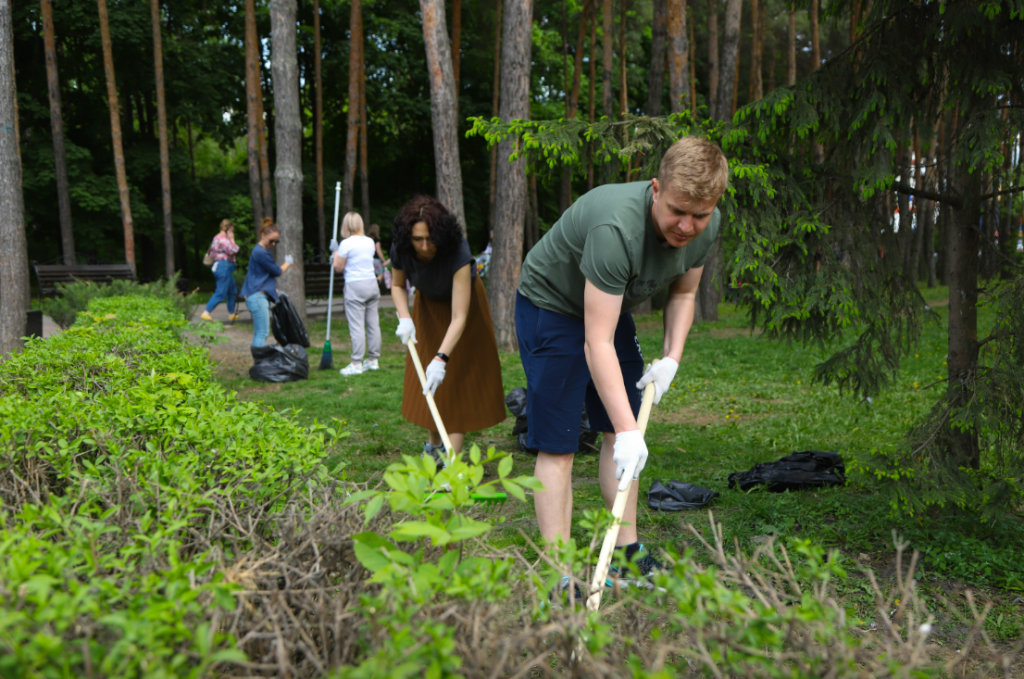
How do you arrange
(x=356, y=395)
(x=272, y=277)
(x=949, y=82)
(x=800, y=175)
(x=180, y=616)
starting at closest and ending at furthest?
(x=180, y=616), (x=949, y=82), (x=800, y=175), (x=356, y=395), (x=272, y=277)

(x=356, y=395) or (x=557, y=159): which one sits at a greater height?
(x=557, y=159)

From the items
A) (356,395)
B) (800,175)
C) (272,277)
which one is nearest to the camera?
(800,175)

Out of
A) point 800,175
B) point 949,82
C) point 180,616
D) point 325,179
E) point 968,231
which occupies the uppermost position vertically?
point 325,179

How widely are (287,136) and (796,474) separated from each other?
9508mm

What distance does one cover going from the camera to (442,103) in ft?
31.5

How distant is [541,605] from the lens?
1399 millimetres

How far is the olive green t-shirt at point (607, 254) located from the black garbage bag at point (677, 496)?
1539 millimetres

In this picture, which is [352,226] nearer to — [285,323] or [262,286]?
[262,286]

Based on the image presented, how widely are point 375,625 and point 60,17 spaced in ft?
75.9

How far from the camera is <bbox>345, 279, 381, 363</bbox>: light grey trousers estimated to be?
8.73 metres

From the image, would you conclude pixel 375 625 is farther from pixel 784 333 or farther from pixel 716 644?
pixel 784 333

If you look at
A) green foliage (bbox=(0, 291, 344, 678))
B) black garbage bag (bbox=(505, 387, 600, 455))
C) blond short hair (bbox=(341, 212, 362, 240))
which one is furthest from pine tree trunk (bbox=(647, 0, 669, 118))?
green foliage (bbox=(0, 291, 344, 678))

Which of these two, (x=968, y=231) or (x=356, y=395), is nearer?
(x=968, y=231)

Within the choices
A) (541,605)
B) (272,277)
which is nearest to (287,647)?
(541,605)
